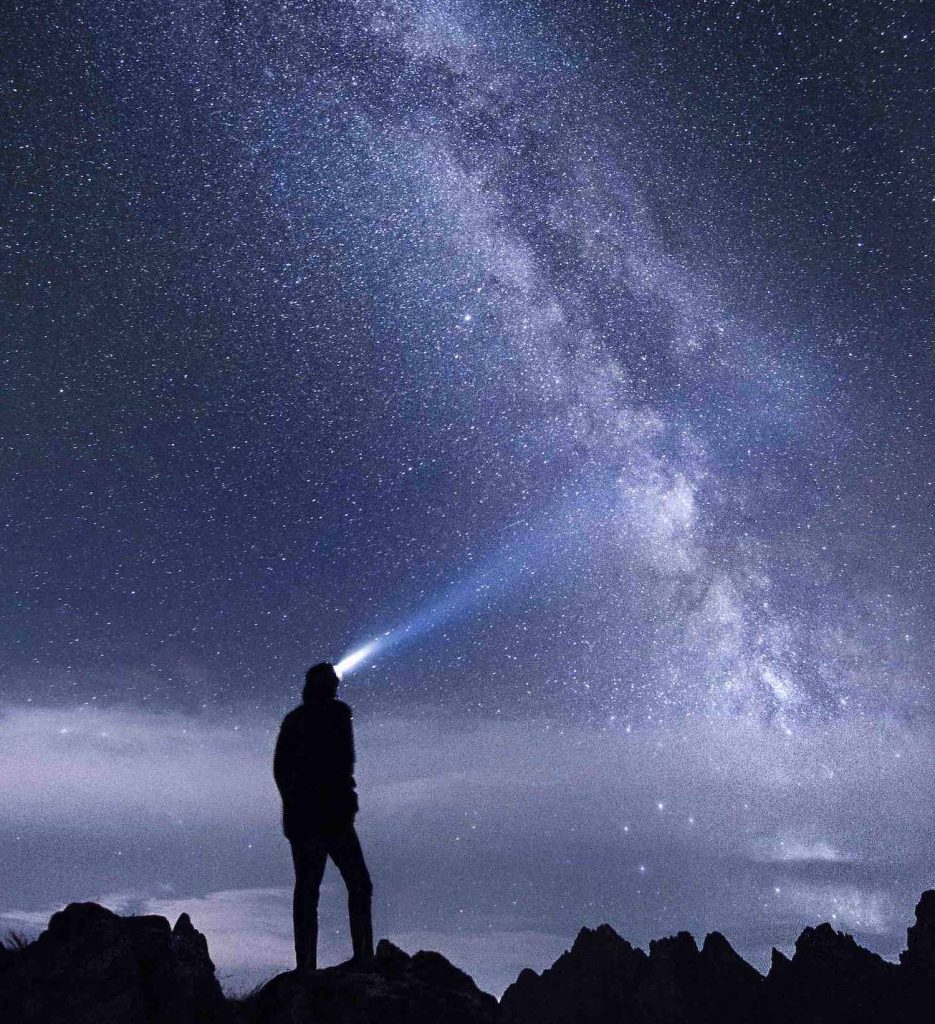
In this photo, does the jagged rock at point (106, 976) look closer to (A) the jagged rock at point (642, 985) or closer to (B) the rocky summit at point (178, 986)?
(B) the rocky summit at point (178, 986)

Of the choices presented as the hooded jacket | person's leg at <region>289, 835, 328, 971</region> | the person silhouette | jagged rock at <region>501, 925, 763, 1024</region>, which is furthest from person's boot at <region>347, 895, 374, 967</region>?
jagged rock at <region>501, 925, 763, 1024</region>

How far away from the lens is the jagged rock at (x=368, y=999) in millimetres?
5297

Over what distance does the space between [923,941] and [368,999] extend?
8310 centimetres

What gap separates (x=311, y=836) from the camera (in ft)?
21.3

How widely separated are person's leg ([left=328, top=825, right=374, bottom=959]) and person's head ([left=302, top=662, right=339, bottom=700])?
1.13 m

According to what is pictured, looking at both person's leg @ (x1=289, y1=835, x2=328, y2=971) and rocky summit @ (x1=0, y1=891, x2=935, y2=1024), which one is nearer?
rocky summit @ (x1=0, y1=891, x2=935, y2=1024)

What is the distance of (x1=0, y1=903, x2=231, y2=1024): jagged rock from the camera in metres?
5.29

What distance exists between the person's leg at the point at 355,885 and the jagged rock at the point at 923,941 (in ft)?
261

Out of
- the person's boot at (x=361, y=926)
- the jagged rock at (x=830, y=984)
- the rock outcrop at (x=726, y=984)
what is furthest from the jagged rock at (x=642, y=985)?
the person's boot at (x=361, y=926)

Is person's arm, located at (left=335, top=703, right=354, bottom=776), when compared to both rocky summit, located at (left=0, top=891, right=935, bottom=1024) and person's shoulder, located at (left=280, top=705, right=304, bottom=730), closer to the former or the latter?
person's shoulder, located at (left=280, top=705, right=304, bottom=730)

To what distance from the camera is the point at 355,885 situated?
6578 mm

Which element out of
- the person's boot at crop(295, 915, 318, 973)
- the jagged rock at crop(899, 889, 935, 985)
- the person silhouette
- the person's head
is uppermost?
the person's head

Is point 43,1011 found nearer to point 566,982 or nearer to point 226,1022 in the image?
point 226,1022

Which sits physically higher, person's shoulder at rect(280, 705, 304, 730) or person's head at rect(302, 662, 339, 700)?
person's head at rect(302, 662, 339, 700)
